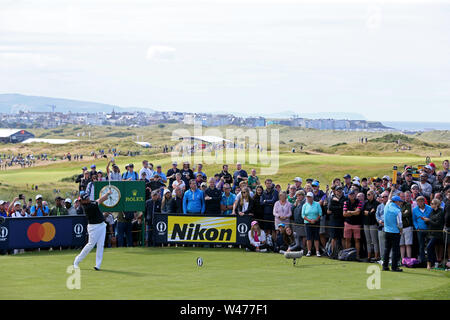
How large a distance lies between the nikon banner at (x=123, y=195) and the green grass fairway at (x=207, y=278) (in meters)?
1.70

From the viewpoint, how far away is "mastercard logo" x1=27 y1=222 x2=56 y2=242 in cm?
2084

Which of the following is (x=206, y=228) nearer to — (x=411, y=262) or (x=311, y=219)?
Result: (x=311, y=219)

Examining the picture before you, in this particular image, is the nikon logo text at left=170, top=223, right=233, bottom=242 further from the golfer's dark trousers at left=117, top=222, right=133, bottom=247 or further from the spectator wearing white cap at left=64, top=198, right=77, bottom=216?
the spectator wearing white cap at left=64, top=198, right=77, bottom=216

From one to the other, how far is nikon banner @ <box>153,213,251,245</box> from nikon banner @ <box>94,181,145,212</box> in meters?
0.75

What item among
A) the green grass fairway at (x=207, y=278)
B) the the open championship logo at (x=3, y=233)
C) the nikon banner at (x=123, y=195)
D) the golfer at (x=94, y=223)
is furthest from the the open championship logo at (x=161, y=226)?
the golfer at (x=94, y=223)

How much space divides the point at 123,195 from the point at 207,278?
22.7 ft

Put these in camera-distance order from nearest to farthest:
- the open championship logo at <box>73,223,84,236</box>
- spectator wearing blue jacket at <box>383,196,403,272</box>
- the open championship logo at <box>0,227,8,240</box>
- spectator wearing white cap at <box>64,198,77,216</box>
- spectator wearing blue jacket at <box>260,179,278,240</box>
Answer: spectator wearing blue jacket at <box>383,196,403,272</box>
the open championship logo at <box>0,227,8,240</box>
spectator wearing blue jacket at <box>260,179,278,240</box>
the open championship logo at <box>73,223,84,236</box>
spectator wearing white cap at <box>64,198,77,216</box>

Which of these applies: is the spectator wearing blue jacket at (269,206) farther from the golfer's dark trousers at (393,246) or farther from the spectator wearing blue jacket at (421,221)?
the golfer's dark trousers at (393,246)

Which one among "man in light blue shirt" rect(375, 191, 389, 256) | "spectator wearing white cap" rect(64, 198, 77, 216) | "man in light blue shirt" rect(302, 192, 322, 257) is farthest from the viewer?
"spectator wearing white cap" rect(64, 198, 77, 216)

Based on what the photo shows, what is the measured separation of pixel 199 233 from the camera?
21656 millimetres

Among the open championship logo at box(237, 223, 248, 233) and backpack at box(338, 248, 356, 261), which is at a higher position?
the open championship logo at box(237, 223, 248, 233)

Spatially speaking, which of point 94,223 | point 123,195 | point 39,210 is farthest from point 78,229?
point 94,223

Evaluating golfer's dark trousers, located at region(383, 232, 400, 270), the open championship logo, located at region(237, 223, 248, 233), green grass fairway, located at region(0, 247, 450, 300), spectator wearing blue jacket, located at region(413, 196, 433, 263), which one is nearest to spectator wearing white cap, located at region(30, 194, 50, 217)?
green grass fairway, located at region(0, 247, 450, 300)
